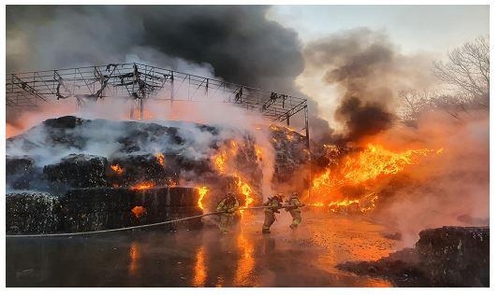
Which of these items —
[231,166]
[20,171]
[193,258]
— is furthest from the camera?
[231,166]

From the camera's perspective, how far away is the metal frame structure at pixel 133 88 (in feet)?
56.6

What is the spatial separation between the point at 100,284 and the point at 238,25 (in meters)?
10.5

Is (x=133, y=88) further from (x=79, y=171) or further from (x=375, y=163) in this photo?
(x=375, y=163)

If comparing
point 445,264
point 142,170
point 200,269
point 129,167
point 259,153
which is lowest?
point 200,269

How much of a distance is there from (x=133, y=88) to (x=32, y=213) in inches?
347

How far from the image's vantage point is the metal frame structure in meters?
17.2

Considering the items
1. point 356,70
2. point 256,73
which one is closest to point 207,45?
point 256,73

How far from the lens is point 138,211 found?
12656 millimetres

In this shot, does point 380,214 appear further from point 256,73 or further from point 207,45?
point 207,45

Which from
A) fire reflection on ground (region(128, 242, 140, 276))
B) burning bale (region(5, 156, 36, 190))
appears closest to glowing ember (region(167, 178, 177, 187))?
burning bale (region(5, 156, 36, 190))

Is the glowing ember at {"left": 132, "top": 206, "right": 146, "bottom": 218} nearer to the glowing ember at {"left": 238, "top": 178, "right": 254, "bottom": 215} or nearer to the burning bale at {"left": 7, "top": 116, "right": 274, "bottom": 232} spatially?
the burning bale at {"left": 7, "top": 116, "right": 274, "bottom": 232}

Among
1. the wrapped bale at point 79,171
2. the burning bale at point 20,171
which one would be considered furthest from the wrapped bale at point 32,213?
the burning bale at point 20,171

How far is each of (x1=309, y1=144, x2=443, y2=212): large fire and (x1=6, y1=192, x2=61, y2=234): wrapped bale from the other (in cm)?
1160

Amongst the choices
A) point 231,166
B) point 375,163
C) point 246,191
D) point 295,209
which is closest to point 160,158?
point 231,166
